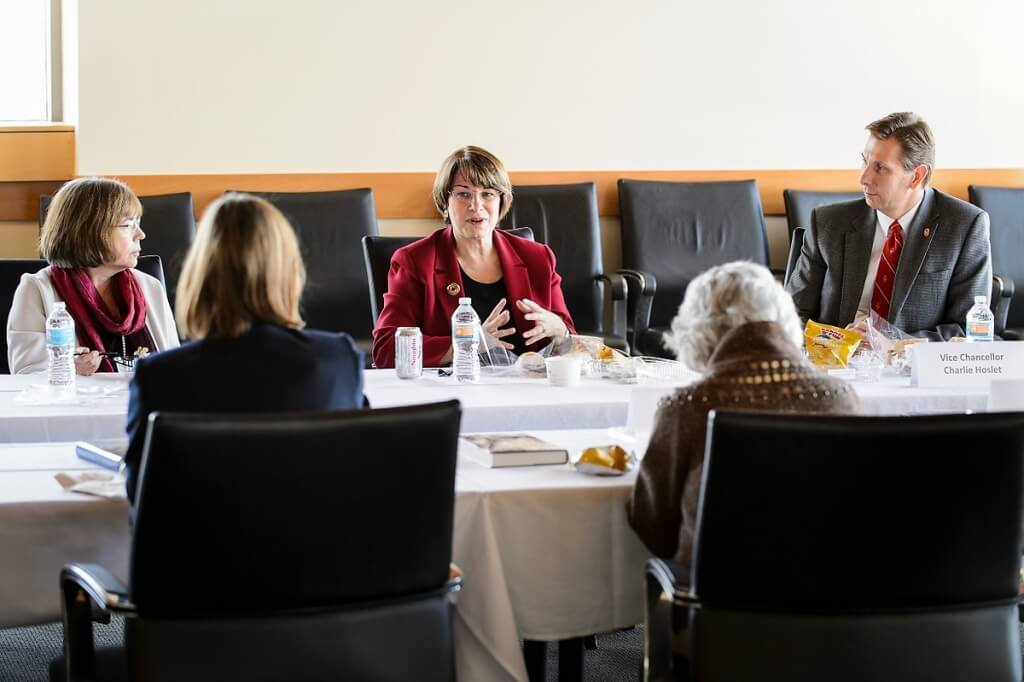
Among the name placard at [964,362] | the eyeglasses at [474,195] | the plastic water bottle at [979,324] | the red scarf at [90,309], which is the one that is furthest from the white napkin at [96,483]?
the plastic water bottle at [979,324]

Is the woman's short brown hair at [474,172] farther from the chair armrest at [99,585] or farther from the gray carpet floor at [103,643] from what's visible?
the chair armrest at [99,585]

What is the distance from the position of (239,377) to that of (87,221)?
1641mm

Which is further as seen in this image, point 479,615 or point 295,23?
point 295,23

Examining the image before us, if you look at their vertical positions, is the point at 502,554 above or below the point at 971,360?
below

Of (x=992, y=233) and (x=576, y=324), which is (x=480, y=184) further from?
(x=992, y=233)

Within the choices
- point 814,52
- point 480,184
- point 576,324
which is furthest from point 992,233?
point 480,184

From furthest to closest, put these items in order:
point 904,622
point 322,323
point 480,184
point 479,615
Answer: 1. point 322,323
2. point 480,184
3. point 479,615
4. point 904,622

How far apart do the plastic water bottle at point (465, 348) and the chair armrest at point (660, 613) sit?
1.28 m

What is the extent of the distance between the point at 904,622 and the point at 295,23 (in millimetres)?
4037

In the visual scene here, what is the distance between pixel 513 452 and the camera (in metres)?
2.22

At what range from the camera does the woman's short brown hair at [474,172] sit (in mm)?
3648

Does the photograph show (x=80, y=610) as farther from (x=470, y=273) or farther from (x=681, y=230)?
(x=681, y=230)

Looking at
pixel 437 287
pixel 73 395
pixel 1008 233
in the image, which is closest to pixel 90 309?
pixel 73 395

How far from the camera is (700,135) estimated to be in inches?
215
